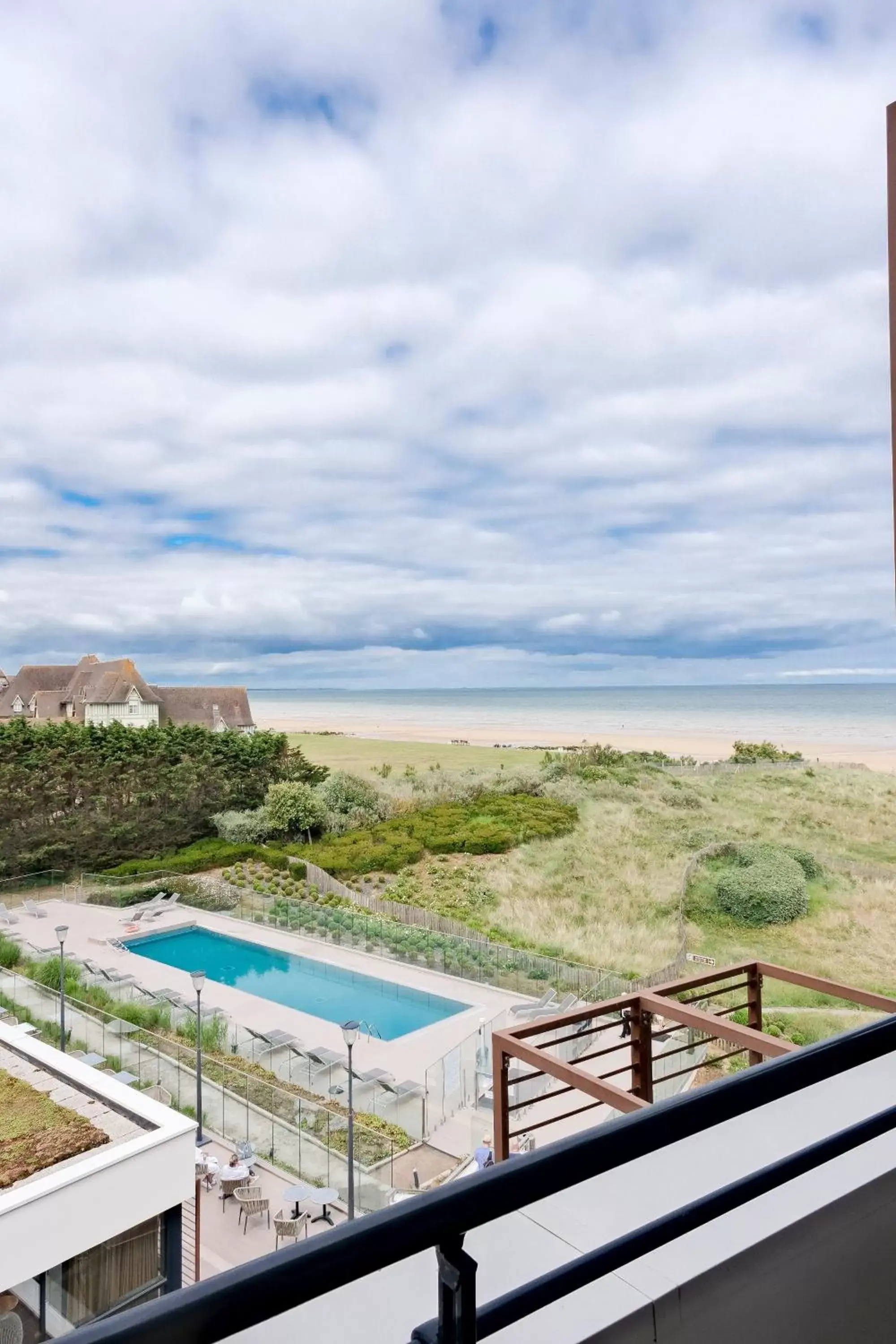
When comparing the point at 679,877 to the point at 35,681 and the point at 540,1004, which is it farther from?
the point at 35,681

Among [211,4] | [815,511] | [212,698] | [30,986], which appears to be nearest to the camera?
[211,4]

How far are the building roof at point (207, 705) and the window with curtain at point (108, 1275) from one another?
11784 mm

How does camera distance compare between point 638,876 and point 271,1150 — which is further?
point 638,876

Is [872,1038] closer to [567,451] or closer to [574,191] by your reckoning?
[574,191]

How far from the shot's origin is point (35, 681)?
15.3 m

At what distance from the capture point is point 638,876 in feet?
43.2

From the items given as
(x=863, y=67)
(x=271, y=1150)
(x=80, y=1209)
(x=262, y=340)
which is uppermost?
(x=262, y=340)

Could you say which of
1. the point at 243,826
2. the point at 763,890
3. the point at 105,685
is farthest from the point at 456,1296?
the point at 105,685

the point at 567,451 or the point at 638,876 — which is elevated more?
the point at 567,451

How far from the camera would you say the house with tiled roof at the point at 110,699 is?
1440 centimetres

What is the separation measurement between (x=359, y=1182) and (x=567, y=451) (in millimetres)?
18808

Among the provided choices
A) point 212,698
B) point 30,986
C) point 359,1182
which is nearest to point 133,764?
point 212,698

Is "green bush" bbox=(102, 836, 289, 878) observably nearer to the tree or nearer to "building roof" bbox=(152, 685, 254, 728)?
A: the tree

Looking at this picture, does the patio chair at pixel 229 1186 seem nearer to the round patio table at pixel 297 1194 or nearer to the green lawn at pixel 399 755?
the round patio table at pixel 297 1194
